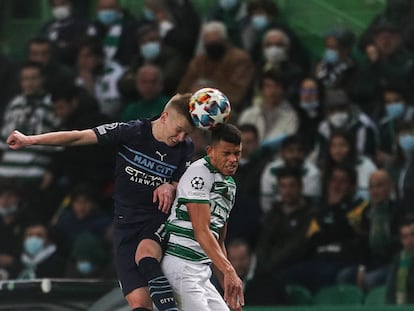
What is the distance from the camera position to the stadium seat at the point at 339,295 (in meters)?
14.5

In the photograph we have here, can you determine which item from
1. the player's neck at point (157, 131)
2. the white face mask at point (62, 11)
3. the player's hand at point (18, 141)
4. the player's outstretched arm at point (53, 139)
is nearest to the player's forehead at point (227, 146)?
the player's neck at point (157, 131)

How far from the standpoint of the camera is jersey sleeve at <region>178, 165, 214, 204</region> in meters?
10.4

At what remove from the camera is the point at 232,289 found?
405 inches

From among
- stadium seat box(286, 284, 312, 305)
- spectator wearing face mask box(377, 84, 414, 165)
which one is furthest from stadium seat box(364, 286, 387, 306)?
spectator wearing face mask box(377, 84, 414, 165)

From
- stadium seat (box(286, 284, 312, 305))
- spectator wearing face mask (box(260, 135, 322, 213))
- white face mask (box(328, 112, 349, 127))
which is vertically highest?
white face mask (box(328, 112, 349, 127))

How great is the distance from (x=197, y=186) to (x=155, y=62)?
291 inches

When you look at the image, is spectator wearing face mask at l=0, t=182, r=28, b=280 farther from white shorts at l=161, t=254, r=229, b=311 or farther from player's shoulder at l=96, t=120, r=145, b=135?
white shorts at l=161, t=254, r=229, b=311

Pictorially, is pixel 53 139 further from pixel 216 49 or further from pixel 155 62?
pixel 155 62

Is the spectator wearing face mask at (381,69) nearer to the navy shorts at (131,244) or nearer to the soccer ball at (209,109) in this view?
the navy shorts at (131,244)

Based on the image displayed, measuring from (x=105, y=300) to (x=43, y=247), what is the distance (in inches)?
147

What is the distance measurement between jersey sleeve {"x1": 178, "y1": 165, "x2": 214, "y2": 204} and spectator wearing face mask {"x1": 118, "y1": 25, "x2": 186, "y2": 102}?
22.6 feet

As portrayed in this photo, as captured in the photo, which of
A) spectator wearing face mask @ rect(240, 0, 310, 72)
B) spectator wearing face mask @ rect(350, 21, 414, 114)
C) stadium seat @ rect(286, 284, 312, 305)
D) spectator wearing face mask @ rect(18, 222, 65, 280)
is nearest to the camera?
stadium seat @ rect(286, 284, 312, 305)

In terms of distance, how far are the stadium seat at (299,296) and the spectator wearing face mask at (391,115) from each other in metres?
1.58

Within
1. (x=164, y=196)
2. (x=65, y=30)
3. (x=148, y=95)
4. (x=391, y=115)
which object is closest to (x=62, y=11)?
(x=65, y=30)
